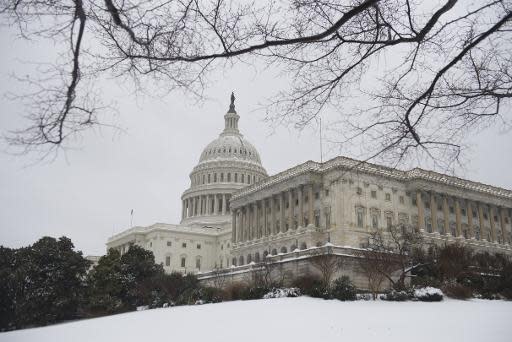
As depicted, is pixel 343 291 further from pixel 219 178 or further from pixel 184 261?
pixel 219 178

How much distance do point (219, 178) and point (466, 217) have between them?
181 feet

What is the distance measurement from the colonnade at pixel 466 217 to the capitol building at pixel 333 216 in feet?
0.45

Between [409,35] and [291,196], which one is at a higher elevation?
[291,196]

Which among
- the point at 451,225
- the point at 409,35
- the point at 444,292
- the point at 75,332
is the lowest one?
the point at 75,332

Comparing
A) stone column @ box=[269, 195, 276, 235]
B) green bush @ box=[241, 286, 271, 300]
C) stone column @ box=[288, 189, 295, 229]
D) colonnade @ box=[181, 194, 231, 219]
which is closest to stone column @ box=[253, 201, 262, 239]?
stone column @ box=[269, 195, 276, 235]

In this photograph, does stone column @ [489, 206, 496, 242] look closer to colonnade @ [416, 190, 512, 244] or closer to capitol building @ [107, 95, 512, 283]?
colonnade @ [416, 190, 512, 244]

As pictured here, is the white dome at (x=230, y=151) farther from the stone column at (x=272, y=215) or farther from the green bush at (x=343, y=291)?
the green bush at (x=343, y=291)

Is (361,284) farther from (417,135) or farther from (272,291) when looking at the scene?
(417,135)

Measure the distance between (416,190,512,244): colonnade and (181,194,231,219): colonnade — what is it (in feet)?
162

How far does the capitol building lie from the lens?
62938 mm

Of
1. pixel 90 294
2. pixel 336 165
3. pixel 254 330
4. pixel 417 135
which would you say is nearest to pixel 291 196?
pixel 336 165

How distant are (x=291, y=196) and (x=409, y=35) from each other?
6186 centimetres

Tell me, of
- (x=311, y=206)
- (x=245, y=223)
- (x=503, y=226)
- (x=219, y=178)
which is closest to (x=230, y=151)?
(x=219, y=178)

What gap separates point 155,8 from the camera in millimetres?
7562
